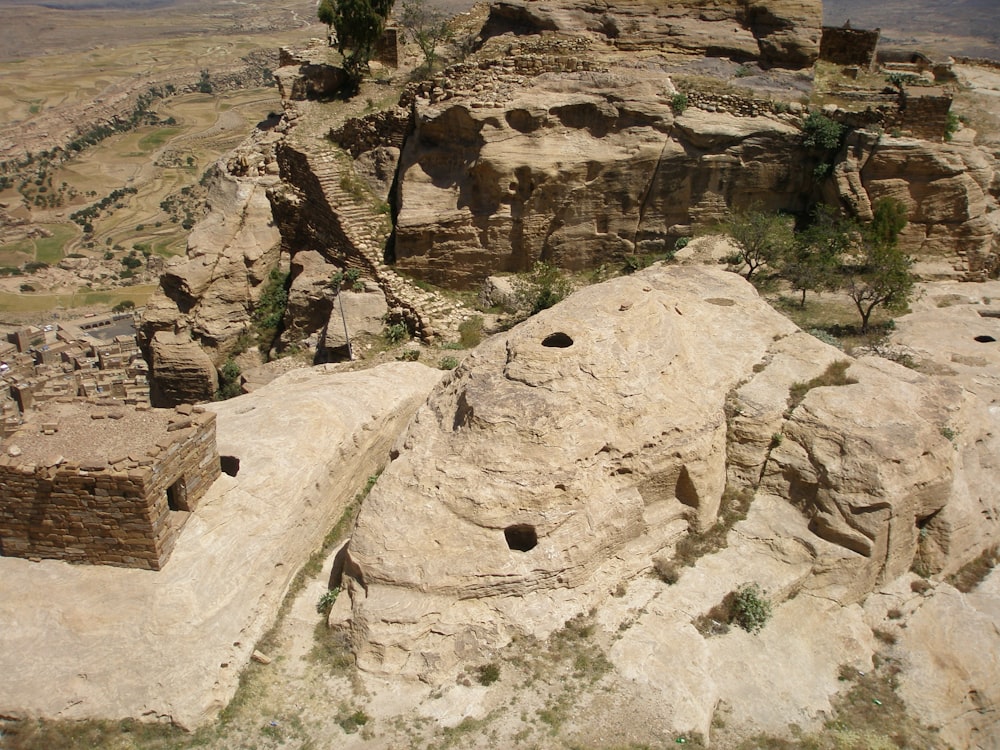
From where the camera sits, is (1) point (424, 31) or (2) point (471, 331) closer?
(2) point (471, 331)

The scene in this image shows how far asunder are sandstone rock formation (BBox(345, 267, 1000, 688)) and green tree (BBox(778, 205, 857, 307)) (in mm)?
5304

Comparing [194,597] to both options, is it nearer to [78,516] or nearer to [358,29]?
[78,516]

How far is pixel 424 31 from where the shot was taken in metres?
25.0

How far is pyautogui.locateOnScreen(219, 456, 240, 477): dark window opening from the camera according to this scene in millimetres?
10031

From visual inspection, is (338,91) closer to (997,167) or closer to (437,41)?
(437,41)

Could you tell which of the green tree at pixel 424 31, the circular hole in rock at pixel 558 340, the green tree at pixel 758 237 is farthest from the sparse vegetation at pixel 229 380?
the green tree at pixel 758 237

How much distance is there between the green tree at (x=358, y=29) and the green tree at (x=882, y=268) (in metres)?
14.4

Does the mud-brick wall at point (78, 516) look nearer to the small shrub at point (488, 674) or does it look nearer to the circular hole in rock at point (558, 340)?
the small shrub at point (488, 674)

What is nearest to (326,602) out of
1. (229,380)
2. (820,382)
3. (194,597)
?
(194,597)

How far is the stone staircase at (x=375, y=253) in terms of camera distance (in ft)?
56.2

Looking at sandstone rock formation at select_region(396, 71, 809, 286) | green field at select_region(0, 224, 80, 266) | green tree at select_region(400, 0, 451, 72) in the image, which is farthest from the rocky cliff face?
green field at select_region(0, 224, 80, 266)

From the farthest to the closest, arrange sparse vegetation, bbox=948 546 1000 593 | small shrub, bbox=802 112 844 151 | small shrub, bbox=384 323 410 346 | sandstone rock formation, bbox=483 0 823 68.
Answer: sandstone rock formation, bbox=483 0 823 68 → small shrub, bbox=802 112 844 151 → small shrub, bbox=384 323 410 346 → sparse vegetation, bbox=948 546 1000 593

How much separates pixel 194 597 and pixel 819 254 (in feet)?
47.6

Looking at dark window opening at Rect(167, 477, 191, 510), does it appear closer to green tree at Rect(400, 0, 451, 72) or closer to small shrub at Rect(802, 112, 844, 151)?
small shrub at Rect(802, 112, 844, 151)
